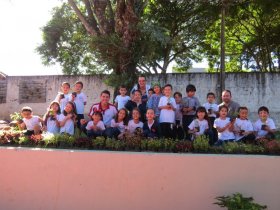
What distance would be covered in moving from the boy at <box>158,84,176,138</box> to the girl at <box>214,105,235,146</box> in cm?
77

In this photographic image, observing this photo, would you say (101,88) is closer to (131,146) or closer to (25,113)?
(25,113)

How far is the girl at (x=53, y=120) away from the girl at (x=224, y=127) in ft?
9.10

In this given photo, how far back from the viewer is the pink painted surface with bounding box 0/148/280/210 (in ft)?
16.5

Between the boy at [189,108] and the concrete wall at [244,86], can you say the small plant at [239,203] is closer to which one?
the boy at [189,108]

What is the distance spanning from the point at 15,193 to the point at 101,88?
9.37 metres

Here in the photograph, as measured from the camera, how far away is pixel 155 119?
6695 millimetres

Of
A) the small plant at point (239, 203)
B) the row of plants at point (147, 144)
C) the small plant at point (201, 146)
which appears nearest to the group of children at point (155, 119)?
the row of plants at point (147, 144)

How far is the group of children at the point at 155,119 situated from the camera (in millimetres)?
6309

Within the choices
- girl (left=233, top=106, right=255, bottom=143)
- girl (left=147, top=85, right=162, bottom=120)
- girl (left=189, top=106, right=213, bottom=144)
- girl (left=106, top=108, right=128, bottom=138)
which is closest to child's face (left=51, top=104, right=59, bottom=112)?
girl (left=106, top=108, right=128, bottom=138)

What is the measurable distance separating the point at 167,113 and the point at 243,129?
1.30 m

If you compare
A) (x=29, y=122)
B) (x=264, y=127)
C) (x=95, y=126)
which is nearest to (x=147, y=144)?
(x=95, y=126)

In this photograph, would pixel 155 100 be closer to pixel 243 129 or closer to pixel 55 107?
pixel 243 129

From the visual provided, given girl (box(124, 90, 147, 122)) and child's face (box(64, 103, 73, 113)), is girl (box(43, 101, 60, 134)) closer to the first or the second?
child's face (box(64, 103, 73, 113))

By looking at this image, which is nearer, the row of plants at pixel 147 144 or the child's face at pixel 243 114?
the row of plants at pixel 147 144
